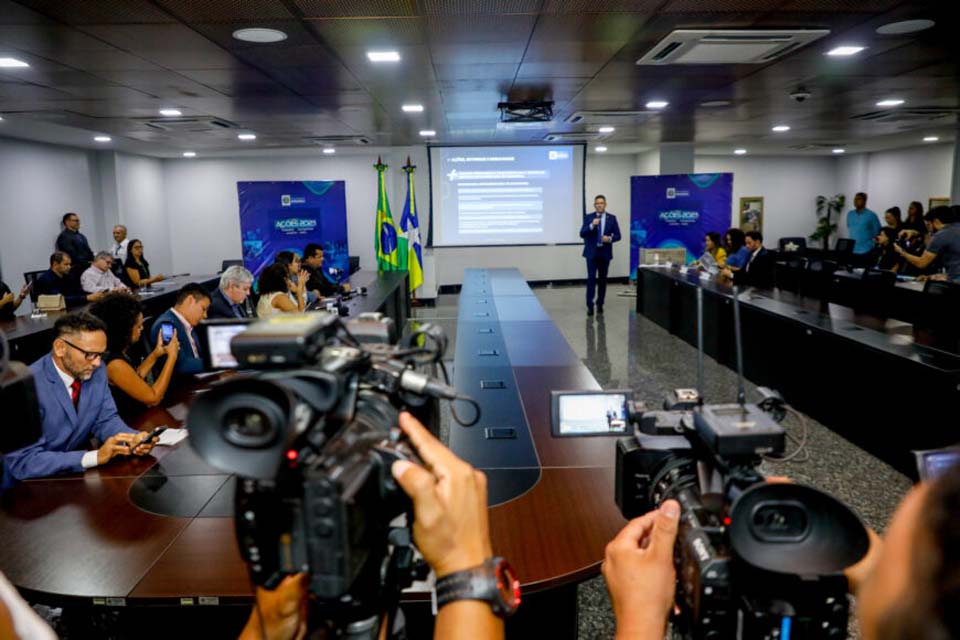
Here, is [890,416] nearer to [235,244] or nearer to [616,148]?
[616,148]

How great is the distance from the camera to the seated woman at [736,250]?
7.28 m

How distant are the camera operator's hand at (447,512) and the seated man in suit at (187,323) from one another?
3.15 meters

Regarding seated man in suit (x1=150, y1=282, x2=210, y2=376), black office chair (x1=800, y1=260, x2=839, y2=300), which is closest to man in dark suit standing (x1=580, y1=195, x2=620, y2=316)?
black office chair (x1=800, y1=260, x2=839, y2=300)

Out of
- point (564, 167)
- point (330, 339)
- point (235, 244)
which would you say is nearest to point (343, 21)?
point (330, 339)

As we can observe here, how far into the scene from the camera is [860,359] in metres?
4.03

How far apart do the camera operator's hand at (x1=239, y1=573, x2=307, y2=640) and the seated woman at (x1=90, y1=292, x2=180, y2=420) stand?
231 centimetres

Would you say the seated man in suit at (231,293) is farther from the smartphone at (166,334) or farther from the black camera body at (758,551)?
the black camera body at (758,551)

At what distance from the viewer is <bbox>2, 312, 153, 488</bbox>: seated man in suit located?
2172mm

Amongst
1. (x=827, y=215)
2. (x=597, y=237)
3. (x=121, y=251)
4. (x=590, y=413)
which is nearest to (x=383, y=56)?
(x=590, y=413)

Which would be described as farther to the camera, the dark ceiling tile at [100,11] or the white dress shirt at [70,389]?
the dark ceiling tile at [100,11]

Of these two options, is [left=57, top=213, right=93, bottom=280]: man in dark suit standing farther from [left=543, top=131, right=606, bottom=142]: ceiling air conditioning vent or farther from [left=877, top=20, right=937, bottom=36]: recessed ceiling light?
[left=877, top=20, right=937, bottom=36]: recessed ceiling light

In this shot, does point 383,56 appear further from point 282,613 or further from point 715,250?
point 715,250

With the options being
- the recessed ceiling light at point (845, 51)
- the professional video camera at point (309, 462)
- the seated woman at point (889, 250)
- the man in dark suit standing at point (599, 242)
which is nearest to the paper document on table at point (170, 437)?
the professional video camera at point (309, 462)

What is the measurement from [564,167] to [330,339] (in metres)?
9.89
